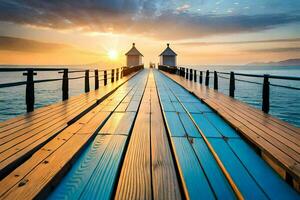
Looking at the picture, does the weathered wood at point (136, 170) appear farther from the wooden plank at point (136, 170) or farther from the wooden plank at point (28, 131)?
the wooden plank at point (28, 131)

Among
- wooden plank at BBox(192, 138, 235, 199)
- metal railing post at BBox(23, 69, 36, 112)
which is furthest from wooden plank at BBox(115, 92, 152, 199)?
metal railing post at BBox(23, 69, 36, 112)

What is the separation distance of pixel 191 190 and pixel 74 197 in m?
1.09

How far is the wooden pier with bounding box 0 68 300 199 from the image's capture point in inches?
93.6

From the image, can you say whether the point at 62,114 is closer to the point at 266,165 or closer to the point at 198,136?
the point at 198,136

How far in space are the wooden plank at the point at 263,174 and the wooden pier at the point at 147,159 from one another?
1cm

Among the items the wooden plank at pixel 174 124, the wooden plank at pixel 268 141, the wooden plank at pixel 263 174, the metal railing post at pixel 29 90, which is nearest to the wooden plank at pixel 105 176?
the wooden plank at pixel 174 124

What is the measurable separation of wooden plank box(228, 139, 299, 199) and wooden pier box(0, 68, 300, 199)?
1 centimetres

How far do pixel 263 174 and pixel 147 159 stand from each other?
1.38 metres

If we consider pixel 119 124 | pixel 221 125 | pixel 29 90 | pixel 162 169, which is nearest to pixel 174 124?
pixel 221 125

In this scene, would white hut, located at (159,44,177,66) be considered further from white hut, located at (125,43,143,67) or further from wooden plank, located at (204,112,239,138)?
wooden plank, located at (204,112,239,138)

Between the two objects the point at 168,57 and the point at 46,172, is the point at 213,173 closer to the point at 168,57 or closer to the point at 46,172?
the point at 46,172

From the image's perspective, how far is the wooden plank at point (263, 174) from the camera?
8.05 ft

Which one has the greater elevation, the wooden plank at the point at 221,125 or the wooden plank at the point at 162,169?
the wooden plank at the point at 221,125

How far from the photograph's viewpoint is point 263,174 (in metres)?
2.87
